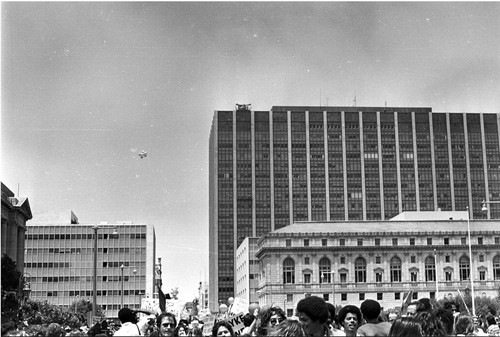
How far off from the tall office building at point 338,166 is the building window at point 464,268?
157 feet

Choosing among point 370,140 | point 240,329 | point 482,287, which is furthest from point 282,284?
point 240,329

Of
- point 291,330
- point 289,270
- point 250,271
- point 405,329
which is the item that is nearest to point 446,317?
point 405,329

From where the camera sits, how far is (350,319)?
10930mm

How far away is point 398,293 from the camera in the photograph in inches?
4884

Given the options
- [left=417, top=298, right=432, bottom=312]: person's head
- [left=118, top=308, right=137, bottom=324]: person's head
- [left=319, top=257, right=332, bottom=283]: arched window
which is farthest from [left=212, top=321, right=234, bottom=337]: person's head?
[left=319, top=257, right=332, bottom=283]: arched window

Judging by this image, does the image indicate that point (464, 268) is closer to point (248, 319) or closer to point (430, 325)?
point (248, 319)

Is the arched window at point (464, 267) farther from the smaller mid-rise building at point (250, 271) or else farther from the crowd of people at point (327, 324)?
the crowd of people at point (327, 324)

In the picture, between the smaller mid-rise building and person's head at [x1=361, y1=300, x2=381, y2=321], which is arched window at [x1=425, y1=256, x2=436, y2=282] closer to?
the smaller mid-rise building

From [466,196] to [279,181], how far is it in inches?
1624

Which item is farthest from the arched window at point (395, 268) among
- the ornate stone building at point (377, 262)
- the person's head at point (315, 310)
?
the person's head at point (315, 310)

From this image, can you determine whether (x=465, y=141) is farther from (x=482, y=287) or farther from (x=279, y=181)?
(x=482, y=287)

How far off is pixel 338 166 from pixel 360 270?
51.3m

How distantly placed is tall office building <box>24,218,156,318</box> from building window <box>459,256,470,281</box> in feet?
209

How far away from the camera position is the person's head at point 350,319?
10.9 metres
